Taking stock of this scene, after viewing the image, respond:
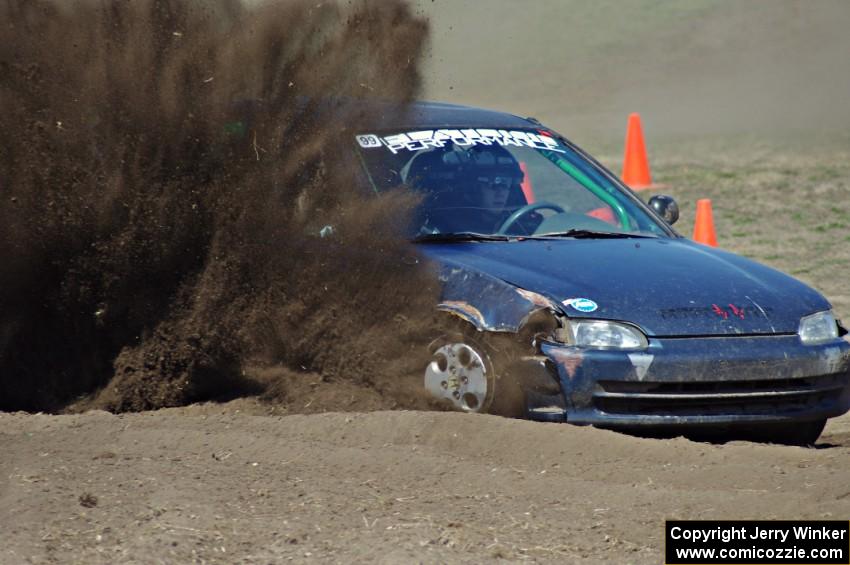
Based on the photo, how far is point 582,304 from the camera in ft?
19.2

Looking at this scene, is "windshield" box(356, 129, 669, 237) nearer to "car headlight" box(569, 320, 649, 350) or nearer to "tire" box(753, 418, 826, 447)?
"car headlight" box(569, 320, 649, 350)

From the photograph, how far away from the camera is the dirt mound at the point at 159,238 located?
6355 mm

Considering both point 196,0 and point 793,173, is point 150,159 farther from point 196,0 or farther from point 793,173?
point 793,173

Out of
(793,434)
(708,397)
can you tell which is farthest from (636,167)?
(708,397)

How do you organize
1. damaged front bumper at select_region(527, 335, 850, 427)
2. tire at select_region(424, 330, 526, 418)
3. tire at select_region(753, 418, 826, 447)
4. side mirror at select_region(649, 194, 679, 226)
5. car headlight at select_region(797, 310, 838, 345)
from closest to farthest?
damaged front bumper at select_region(527, 335, 850, 427), tire at select_region(424, 330, 526, 418), car headlight at select_region(797, 310, 838, 345), tire at select_region(753, 418, 826, 447), side mirror at select_region(649, 194, 679, 226)

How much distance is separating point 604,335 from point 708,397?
539 millimetres

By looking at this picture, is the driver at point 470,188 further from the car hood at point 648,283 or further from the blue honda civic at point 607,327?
the car hood at point 648,283

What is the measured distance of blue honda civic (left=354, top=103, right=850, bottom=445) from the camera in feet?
18.9

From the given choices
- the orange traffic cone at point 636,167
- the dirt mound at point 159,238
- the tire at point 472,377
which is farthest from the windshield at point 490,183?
the orange traffic cone at point 636,167

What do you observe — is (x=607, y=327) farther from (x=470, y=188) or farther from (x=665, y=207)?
(x=665, y=207)

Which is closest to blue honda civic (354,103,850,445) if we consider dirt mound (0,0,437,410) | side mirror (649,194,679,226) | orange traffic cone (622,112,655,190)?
dirt mound (0,0,437,410)

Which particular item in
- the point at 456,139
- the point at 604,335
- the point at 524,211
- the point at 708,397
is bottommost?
the point at 708,397

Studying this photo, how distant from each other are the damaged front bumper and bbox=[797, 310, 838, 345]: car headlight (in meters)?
0.07

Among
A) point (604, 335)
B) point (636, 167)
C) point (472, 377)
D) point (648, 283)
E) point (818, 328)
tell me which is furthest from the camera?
point (636, 167)
